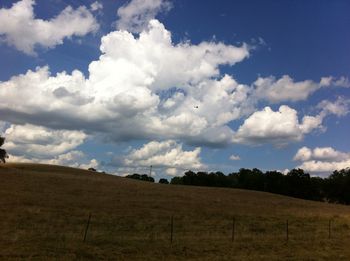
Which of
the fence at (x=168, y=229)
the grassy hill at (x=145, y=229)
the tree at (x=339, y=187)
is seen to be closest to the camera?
the grassy hill at (x=145, y=229)

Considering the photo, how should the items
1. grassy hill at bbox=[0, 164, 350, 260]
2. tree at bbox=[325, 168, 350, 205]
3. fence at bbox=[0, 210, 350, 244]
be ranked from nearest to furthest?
1. grassy hill at bbox=[0, 164, 350, 260]
2. fence at bbox=[0, 210, 350, 244]
3. tree at bbox=[325, 168, 350, 205]

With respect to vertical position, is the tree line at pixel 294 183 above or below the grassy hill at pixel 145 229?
above

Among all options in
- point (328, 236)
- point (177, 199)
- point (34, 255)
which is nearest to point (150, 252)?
point (34, 255)

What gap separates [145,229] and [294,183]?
332 feet

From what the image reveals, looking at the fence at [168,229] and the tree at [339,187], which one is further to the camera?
the tree at [339,187]

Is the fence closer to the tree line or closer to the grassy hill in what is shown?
the grassy hill

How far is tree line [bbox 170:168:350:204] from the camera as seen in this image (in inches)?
4990

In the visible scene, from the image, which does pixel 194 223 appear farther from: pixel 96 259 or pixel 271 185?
pixel 271 185

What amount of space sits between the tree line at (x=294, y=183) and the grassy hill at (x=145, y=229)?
2850 inches

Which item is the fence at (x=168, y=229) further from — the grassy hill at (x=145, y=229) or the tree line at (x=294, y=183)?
the tree line at (x=294, y=183)

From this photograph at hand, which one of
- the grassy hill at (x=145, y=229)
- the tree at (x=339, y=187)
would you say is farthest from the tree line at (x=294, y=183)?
the grassy hill at (x=145, y=229)

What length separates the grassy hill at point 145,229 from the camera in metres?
26.5

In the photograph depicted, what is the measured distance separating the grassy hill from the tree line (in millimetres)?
72377

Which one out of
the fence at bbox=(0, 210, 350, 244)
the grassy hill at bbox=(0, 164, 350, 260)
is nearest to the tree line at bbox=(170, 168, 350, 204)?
the grassy hill at bbox=(0, 164, 350, 260)
